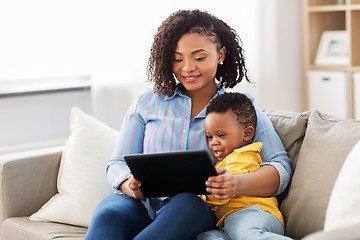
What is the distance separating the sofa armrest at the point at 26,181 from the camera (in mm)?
2207

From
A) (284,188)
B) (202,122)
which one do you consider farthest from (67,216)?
(284,188)

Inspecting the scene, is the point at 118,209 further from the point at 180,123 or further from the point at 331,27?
the point at 331,27

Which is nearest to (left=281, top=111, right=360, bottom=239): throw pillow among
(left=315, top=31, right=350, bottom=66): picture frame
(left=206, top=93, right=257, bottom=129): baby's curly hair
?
(left=206, top=93, right=257, bottom=129): baby's curly hair

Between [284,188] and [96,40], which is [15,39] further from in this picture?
[284,188]

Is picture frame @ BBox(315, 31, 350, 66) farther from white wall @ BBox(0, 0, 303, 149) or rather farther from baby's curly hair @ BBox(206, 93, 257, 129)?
baby's curly hair @ BBox(206, 93, 257, 129)

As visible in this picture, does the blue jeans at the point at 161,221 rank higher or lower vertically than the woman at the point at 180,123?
lower

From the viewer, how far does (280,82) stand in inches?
156

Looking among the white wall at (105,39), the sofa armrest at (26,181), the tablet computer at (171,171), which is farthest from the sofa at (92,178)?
the white wall at (105,39)

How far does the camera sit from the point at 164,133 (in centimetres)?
199

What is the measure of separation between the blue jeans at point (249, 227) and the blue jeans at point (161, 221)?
5 centimetres

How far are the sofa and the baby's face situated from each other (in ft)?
0.69

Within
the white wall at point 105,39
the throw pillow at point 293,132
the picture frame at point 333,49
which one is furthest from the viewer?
the picture frame at point 333,49

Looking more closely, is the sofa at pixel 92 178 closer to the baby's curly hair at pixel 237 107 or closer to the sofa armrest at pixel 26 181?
the sofa armrest at pixel 26 181

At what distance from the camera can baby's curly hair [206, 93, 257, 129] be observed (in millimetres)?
1868
